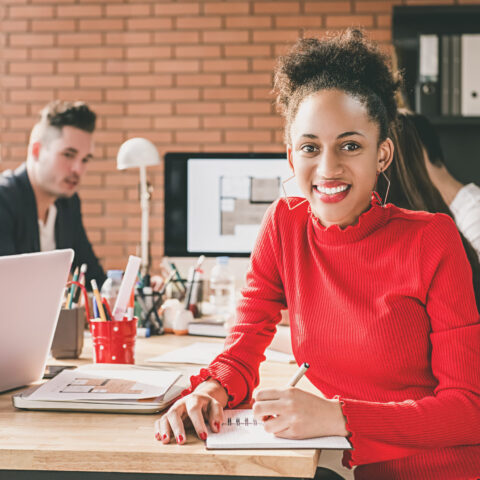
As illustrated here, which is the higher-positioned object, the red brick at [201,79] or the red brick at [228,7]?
the red brick at [228,7]

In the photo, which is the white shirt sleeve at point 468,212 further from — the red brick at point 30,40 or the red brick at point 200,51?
the red brick at point 30,40

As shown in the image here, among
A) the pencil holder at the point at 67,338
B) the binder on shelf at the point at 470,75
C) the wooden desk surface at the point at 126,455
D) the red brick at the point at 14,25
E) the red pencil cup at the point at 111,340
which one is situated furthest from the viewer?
the red brick at the point at 14,25

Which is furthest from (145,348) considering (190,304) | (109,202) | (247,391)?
(109,202)

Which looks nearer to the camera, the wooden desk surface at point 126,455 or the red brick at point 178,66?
the wooden desk surface at point 126,455

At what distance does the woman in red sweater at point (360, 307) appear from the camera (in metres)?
0.90

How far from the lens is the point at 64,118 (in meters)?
2.73

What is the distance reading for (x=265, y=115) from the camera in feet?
11.4

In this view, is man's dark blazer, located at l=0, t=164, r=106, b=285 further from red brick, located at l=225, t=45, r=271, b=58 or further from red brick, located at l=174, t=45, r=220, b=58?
red brick, located at l=225, t=45, r=271, b=58

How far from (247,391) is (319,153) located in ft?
1.42

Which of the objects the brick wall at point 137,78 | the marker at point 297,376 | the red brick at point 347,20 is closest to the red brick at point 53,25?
the brick wall at point 137,78

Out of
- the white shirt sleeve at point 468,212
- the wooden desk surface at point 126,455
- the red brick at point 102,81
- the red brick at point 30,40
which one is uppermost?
the red brick at point 30,40

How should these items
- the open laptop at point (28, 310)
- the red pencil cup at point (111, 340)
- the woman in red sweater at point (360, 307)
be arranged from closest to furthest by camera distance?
the woman in red sweater at point (360, 307) → the open laptop at point (28, 310) → the red pencil cup at point (111, 340)

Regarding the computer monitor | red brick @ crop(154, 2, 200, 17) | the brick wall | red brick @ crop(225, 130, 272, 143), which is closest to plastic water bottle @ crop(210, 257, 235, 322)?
the computer monitor

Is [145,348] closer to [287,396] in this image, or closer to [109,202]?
[287,396]
